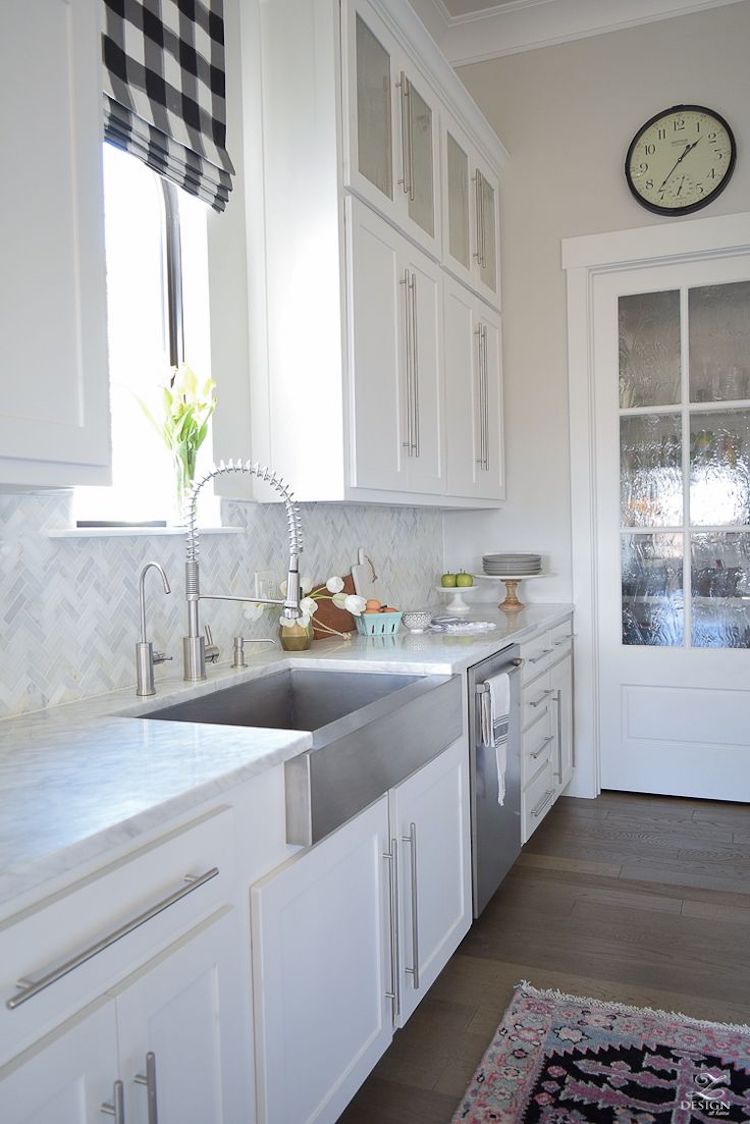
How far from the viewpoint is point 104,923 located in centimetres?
106

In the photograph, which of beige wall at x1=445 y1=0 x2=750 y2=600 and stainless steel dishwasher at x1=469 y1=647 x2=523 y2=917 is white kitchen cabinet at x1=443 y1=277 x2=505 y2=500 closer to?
beige wall at x1=445 y1=0 x2=750 y2=600

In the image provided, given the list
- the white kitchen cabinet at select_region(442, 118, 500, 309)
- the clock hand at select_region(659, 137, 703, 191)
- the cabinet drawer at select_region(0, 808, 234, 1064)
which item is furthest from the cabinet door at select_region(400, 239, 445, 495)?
the cabinet drawer at select_region(0, 808, 234, 1064)

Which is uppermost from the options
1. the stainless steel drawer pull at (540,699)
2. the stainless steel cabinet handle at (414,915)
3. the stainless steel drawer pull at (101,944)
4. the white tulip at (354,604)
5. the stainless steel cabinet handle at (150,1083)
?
the white tulip at (354,604)

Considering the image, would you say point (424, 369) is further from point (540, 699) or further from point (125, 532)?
point (125, 532)

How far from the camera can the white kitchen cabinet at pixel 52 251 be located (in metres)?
1.35

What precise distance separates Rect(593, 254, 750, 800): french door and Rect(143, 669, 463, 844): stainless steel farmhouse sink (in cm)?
181

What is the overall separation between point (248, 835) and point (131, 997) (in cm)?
35

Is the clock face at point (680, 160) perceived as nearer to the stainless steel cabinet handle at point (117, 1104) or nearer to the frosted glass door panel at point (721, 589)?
the frosted glass door panel at point (721, 589)

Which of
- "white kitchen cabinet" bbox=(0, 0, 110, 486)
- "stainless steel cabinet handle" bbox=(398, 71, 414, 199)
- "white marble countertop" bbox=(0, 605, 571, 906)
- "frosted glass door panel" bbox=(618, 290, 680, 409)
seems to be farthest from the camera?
"frosted glass door panel" bbox=(618, 290, 680, 409)

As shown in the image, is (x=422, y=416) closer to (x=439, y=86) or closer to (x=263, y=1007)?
(x=439, y=86)

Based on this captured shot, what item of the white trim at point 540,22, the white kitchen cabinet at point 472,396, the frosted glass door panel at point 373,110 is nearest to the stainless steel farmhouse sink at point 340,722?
the white kitchen cabinet at point 472,396

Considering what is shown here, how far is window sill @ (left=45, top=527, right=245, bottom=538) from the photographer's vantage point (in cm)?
188

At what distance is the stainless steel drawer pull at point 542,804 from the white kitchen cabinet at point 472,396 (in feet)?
3.88

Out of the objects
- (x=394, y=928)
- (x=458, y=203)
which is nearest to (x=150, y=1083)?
(x=394, y=928)
